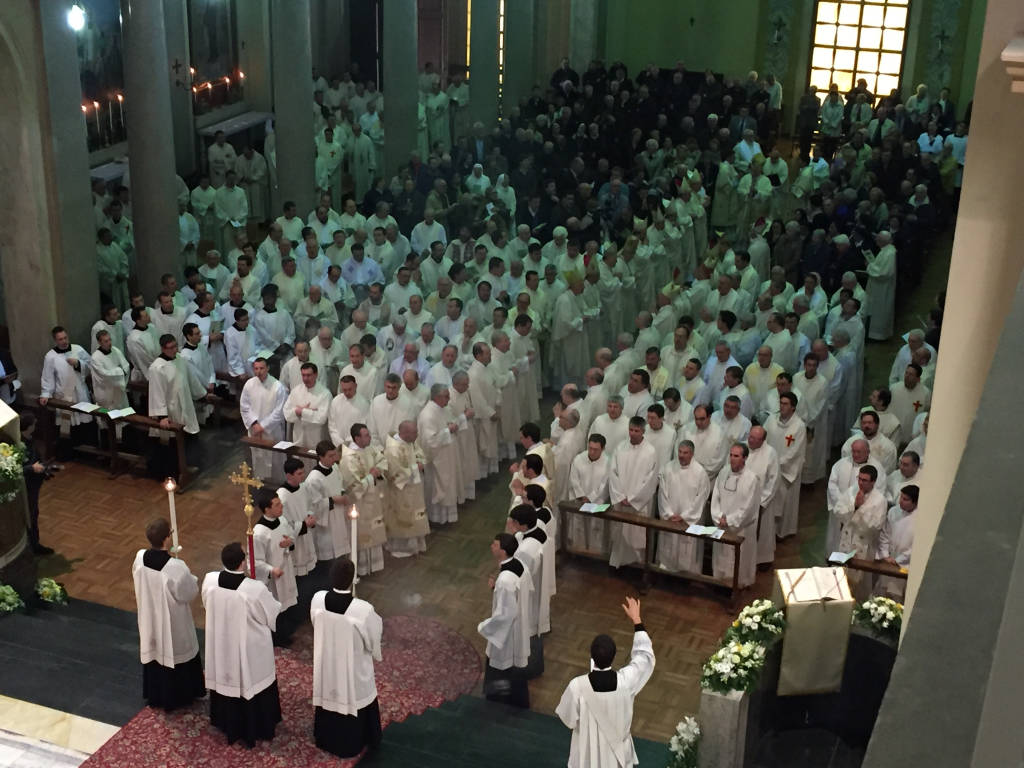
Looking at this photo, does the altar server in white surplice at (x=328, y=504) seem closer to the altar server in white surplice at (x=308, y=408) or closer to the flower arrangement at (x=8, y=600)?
the altar server in white surplice at (x=308, y=408)

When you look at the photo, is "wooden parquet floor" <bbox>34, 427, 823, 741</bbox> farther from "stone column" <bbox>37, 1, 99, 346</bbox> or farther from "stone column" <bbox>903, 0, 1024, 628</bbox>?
"stone column" <bbox>903, 0, 1024, 628</bbox>

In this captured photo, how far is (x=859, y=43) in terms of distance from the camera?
90.3ft

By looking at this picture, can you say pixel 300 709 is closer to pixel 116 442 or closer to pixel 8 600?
pixel 8 600

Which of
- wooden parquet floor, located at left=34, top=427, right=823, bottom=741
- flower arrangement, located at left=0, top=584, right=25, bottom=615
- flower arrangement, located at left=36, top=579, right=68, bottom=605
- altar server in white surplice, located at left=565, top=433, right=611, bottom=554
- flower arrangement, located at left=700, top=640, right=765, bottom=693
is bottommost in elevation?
wooden parquet floor, located at left=34, top=427, right=823, bottom=741

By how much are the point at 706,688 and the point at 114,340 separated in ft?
28.5

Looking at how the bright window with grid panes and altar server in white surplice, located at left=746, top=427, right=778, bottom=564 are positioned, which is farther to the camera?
the bright window with grid panes

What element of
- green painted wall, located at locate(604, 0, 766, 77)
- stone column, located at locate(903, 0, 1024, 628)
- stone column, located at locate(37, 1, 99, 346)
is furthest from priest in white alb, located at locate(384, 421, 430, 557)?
green painted wall, located at locate(604, 0, 766, 77)

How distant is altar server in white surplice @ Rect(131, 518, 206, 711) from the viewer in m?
9.00

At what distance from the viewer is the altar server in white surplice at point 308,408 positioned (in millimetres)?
13031

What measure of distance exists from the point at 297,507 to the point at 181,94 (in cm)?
1352

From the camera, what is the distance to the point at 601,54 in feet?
97.4

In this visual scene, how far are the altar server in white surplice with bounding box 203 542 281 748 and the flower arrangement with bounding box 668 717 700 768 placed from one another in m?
2.61

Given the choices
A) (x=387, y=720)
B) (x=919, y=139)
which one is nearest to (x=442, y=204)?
(x=919, y=139)

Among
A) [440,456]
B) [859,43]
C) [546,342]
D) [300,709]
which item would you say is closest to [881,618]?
[300,709]
